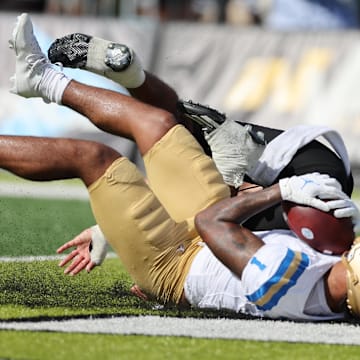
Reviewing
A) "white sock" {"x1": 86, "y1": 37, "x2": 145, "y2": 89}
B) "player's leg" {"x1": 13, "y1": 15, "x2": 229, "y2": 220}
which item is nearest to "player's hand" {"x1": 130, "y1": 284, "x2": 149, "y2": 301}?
"player's leg" {"x1": 13, "y1": 15, "x2": 229, "y2": 220}

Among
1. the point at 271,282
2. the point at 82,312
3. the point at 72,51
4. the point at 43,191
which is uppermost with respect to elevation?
the point at 72,51

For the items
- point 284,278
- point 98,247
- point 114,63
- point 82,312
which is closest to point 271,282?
point 284,278

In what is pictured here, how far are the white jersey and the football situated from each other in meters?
0.04

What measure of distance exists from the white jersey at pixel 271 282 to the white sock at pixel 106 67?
0.97m

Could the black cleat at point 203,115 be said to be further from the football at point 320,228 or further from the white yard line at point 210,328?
the white yard line at point 210,328

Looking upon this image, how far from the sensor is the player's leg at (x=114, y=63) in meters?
5.23

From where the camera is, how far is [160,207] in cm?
475

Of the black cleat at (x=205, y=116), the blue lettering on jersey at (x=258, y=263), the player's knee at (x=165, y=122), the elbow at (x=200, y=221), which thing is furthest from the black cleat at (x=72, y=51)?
the blue lettering on jersey at (x=258, y=263)

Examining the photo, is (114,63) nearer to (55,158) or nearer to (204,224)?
(55,158)

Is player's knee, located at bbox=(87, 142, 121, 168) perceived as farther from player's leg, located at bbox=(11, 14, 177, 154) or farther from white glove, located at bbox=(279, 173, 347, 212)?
white glove, located at bbox=(279, 173, 347, 212)

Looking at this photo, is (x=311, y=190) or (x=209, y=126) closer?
(x=311, y=190)

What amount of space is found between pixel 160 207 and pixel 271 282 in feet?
2.04

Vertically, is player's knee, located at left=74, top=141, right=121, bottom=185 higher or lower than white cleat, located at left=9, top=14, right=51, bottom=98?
lower

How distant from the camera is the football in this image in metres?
4.61
